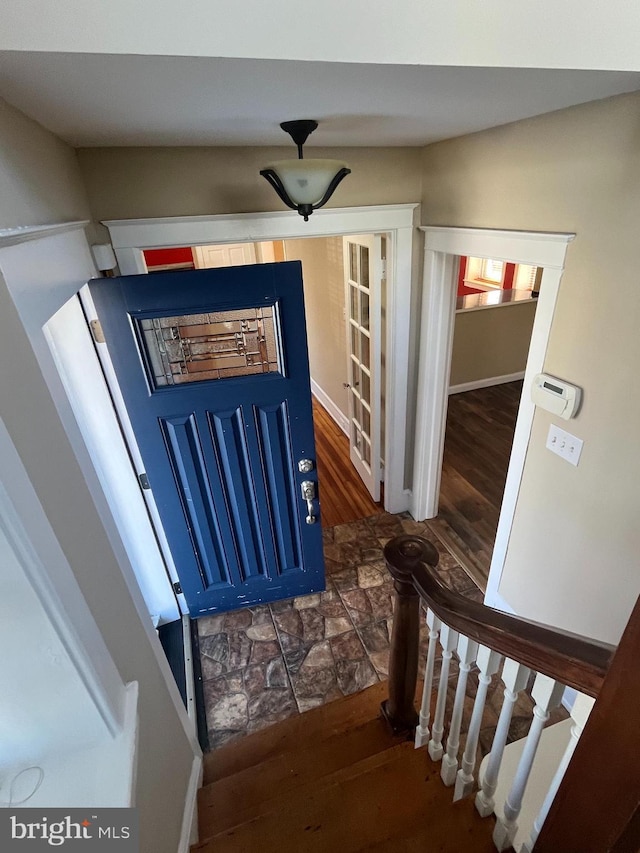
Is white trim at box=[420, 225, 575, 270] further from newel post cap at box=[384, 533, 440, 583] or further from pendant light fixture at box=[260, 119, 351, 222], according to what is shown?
newel post cap at box=[384, 533, 440, 583]

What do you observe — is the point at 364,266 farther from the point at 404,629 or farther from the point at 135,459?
the point at 404,629

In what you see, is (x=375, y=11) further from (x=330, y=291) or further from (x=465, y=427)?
(x=465, y=427)

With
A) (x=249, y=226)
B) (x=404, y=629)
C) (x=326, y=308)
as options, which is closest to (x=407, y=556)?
(x=404, y=629)

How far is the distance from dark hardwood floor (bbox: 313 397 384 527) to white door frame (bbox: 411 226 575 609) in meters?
0.44

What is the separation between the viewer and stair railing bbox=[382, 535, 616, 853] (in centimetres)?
75

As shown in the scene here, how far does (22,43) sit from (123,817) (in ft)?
4.50

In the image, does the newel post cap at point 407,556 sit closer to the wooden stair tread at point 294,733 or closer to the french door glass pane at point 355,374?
the wooden stair tread at point 294,733

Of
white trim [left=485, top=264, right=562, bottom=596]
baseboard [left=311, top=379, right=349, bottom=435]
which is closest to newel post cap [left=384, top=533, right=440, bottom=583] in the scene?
white trim [left=485, top=264, right=562, bottom=596]

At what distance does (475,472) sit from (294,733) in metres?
2.50

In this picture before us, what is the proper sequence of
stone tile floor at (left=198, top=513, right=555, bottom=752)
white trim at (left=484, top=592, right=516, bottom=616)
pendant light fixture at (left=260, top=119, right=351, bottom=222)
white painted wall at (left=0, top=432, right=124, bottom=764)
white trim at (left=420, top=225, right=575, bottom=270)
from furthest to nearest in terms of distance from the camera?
white trim at (left=484, top=592, right=516, bottom=616)
stone tile floor at (left=198, top=513, right=555, bottom=752)
white trim at (left=420, top=225, right=575, bottom=270)
pendant light fixture at (left=260, top=119, right=351, bottom=222)
white painted wall at (left=0, top=432, right=124, bottom=764)

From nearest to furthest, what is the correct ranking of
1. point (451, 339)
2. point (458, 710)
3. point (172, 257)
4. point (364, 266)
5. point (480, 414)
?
1. point (458, 710)
2. point (451, 339)
3. point (364, 266)
4. point (480, 414)
5. point (172, 257)

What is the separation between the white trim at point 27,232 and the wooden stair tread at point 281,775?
1721mm

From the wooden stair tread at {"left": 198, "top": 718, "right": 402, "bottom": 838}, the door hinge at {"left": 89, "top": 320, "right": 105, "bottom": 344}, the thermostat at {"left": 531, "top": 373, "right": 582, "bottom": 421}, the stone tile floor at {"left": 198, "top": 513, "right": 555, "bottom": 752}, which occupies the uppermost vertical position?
the door hinge at {"left": 89, "top": 320, "right": 105, "bottom": 344}

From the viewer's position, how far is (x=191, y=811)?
1.34 metres
